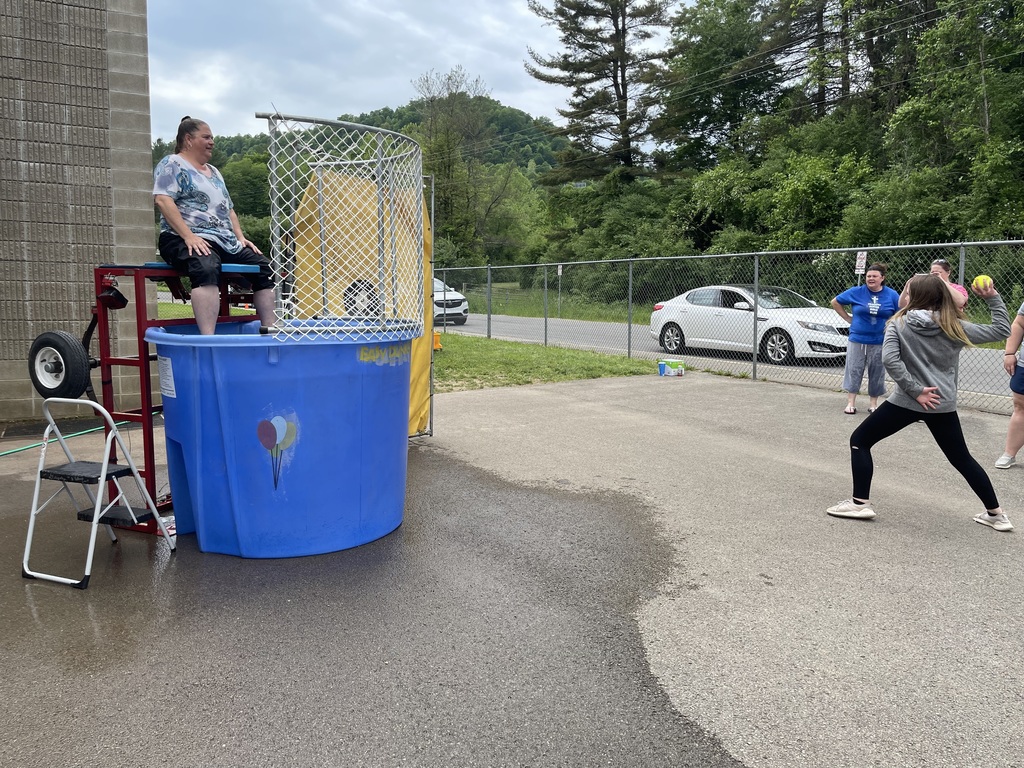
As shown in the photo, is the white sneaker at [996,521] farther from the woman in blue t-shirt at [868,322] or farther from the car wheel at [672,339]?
the car wheel at [672,339]

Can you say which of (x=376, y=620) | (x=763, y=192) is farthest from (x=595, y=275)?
(x=376, y=620)

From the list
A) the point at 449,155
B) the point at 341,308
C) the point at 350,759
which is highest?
the point at 449,155

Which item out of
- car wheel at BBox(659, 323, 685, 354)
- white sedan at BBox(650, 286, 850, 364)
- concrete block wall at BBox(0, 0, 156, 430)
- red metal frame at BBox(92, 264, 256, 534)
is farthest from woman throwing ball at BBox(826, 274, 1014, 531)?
car wheel at BBox(659, 323, 685, 354)

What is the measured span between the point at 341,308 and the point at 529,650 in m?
3.02

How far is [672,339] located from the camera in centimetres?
1580

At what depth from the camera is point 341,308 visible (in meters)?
5.50

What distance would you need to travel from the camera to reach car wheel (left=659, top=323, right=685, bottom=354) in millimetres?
15600

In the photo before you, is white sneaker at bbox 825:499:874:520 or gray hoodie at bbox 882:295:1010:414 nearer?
gray hoodie at bbox 882:295:1010:414

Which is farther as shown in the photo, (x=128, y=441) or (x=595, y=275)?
(x=595, y=275)

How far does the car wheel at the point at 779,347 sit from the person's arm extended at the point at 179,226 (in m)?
10.6

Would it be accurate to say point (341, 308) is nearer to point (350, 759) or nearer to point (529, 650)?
point (529, 650)

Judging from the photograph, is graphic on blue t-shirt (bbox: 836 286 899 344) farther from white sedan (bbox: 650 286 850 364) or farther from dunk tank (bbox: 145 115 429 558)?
dunk tank (bbox: 145 115 429 558)

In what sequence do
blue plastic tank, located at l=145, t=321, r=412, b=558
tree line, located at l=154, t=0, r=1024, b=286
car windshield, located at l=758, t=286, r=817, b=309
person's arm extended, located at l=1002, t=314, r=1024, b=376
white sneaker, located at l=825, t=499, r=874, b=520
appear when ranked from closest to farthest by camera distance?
blue plastic tank, located at l=145, t=321, r=412, b=558 → white sneaker, located at l=825, t=499, r=874, b=520 → person's arm extended, located at l=1002, t=314, r=1024, b=376 → car windshield, located at l=758, t=286, r=817, b=309 → tree line, located at l=154, t=0, r=1024, b=286

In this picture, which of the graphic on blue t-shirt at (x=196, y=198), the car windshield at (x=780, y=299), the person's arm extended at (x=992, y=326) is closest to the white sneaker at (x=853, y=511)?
the person's arm extended at (x=992, y=326)
